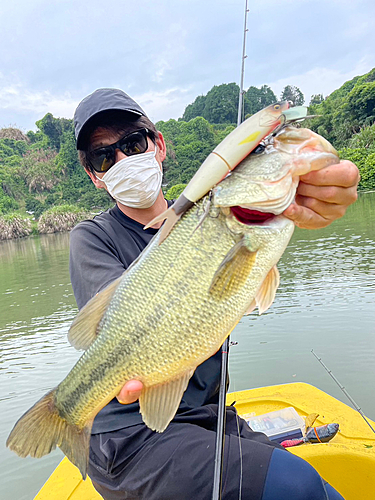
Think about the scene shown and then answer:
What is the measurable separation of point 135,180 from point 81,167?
3393 inches

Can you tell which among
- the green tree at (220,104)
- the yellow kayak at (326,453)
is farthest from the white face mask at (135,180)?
the green tree at (220,104)

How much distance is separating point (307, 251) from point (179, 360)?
14064mm

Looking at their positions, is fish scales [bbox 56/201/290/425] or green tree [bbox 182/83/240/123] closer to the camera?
fish scales [bbox 56/201/290/425]

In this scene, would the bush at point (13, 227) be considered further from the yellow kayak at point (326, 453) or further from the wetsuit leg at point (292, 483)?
the wetsuit leg at point (292, 483)

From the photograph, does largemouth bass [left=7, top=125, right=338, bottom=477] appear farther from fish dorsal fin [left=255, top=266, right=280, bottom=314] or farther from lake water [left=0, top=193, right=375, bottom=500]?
lake water [left=0, top=193, right=375, bottom=500]

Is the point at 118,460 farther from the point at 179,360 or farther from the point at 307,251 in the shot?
the point at 307,251

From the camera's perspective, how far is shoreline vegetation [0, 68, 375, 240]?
47.9 meters

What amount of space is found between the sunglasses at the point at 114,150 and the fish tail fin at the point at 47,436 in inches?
67.9

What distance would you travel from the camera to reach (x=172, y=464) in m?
1.94

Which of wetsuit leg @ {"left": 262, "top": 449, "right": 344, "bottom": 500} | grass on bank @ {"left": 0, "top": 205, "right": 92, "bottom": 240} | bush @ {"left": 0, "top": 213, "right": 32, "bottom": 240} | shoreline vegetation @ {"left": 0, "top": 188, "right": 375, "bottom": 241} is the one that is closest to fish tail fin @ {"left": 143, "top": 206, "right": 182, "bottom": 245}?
wetsuit leg @ {"left": 262, "top": 449, "right": 344, "bottom": 500}

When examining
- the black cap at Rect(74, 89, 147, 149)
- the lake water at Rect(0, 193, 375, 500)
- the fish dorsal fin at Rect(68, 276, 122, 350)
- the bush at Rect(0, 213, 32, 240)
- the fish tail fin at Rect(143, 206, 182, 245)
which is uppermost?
the black cap at Rect(74, 89, 147, 149)

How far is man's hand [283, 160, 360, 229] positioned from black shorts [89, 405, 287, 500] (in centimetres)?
126

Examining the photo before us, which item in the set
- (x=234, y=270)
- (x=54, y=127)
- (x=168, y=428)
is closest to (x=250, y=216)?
(x=234, y=270)

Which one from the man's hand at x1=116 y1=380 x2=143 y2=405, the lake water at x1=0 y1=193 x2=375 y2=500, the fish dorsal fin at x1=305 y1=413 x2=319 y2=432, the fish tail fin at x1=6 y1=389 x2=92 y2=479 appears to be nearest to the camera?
the man's hand at x1=116 y1=380 x2=143 y2=405
